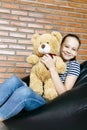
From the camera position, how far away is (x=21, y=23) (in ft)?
8.77

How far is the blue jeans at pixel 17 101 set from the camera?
1.46 meters

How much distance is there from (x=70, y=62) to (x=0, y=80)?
94 cm

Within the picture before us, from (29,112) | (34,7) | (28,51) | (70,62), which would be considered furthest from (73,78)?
(34,7)

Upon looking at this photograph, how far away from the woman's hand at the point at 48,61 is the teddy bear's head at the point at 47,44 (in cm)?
4

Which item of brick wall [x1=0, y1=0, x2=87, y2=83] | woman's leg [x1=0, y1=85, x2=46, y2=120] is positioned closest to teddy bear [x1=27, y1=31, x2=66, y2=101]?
woman's leg [x1=0, y1=85, x2=46, y2=120]

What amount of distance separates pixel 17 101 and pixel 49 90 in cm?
34

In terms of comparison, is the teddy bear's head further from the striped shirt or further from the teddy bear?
the striped shirt

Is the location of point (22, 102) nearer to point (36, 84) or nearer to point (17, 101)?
point (17, 101)

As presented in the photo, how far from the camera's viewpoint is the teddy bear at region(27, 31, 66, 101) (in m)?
1.80

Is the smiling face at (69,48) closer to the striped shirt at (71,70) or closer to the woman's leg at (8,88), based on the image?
the striped shirt at (71,70)

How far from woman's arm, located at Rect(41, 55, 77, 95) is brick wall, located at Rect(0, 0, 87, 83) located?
89 centimetres

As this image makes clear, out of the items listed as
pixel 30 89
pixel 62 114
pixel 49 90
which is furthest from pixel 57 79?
pixel 62 114

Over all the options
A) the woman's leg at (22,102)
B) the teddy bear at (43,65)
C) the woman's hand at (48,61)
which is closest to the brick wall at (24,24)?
the teddy bear at (43,65)

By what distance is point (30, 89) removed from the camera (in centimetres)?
152
